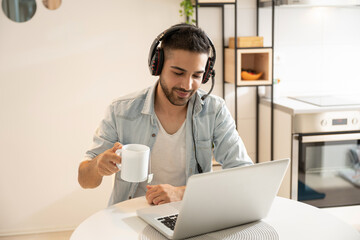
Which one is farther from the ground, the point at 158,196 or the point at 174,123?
the point at 174,123

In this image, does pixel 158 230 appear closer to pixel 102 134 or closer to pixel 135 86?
pixel 102 134

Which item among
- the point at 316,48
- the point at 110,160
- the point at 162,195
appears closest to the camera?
the point at 110,160

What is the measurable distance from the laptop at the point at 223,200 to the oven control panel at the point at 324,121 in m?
1.56

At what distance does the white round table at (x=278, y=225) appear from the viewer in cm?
129

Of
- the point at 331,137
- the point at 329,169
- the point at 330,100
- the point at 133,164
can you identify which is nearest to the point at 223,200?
the point at 133,164

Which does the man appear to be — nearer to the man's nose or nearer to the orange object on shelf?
the man's nose

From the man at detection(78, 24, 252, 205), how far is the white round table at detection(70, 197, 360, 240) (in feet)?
1.01

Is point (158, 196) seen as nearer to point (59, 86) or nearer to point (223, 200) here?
point (223, 200)

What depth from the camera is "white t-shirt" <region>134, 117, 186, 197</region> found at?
187 cm

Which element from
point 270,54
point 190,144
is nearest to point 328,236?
point 190,144

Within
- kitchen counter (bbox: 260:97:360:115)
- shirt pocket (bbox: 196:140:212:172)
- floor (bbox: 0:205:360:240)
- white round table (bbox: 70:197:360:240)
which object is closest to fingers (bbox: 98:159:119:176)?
white round table (bbox: 70:197:360:240)

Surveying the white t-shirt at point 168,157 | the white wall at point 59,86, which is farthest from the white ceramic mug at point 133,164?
the white wall at point 59,86

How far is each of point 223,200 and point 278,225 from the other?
0.86ft

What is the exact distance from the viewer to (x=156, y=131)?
1858 millimetres
